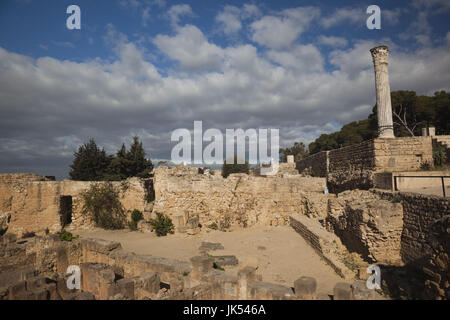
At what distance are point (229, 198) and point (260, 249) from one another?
370 centimetres

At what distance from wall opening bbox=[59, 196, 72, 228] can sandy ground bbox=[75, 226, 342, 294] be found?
3.43 feet

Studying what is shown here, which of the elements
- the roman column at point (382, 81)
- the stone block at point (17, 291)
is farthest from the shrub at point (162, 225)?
the roman column at point (382, 81)

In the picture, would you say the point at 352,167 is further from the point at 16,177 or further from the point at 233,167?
the point at 233,167

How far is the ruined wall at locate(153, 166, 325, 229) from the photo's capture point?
12.2 metres

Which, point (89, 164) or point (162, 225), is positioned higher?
point (89, 164)

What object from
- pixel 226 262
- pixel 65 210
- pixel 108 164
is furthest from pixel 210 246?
pixel 108 164

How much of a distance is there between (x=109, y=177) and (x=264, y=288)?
22069 millimetres

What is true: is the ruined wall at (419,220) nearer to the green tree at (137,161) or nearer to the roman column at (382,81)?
the roman column at (382,81)

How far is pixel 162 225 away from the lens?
37.7ft

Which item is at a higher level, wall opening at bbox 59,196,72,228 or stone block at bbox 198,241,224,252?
wall opening at bbox 59,196,72,228

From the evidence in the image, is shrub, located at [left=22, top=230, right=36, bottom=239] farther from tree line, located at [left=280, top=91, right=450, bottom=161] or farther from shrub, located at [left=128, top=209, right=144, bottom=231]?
tree line, located at [left=280, top=91, right=450, bottom=161]

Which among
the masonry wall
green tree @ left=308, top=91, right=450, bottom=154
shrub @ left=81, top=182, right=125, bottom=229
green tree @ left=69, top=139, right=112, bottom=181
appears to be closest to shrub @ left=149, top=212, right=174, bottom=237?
shrub @ left=81, top=182, right=125, bottom=229
